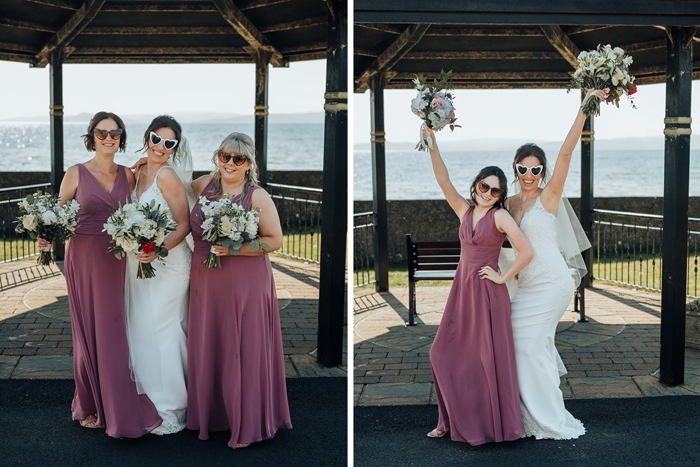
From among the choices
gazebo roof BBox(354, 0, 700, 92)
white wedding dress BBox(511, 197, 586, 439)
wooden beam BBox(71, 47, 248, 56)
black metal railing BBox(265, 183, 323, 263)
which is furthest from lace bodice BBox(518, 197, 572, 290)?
black metal railing BBox(265, 183, 323, 263)


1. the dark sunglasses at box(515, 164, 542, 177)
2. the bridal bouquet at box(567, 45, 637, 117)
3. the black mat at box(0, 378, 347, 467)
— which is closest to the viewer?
the black mat at box(0, 378, 347, 467)

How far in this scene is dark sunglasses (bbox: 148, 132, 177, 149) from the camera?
14.2 ft

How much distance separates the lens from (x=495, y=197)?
14.6ft

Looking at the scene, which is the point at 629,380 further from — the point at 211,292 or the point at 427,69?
the point at 427,69

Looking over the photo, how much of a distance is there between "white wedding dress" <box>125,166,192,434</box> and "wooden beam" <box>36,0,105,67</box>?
10.3 feet

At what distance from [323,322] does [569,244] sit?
91.0 inches

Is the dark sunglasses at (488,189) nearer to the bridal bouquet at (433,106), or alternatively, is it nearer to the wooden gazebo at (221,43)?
the bridal bouquet at (433,106)

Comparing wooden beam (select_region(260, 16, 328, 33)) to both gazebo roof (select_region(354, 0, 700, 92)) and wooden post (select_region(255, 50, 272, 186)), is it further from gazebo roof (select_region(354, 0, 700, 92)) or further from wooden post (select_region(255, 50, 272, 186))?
wooden post (select_region(255, 50, 272, 186))

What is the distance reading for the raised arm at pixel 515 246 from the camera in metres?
4.41

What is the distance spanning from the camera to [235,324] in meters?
4.29

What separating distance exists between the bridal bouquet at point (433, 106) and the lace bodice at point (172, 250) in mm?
1891

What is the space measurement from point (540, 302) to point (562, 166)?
1.02 meters

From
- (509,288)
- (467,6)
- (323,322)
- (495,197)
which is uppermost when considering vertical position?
(467,6)

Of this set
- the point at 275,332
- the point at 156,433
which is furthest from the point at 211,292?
the point at 156,433
